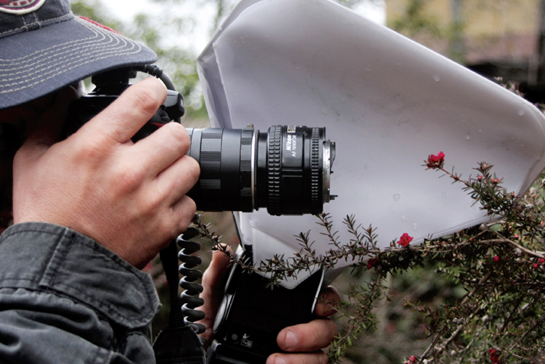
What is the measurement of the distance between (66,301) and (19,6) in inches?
21.8

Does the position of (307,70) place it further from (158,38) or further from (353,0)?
(158,38)

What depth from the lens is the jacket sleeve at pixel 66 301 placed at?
2.05 ft

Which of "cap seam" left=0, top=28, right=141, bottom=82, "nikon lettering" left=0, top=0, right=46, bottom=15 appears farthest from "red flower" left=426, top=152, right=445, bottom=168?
"nikon lettering" left=0, top=0, right=46, bottom=15

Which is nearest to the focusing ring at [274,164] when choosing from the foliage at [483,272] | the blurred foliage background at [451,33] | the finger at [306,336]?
the foliage at [483,272]

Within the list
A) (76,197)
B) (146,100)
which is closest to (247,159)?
(146,100)

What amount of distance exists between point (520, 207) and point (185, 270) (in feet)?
2.62

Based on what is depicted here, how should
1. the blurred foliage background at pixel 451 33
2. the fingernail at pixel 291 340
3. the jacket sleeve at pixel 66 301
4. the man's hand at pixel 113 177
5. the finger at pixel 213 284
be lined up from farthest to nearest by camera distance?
the blurred foliage background at pixel 451 33
the finger at pixel 213 284
the fingernail at pixel 291 340
the man's hand at pixel 113 177
the jacket sleeve at pixel 66 301

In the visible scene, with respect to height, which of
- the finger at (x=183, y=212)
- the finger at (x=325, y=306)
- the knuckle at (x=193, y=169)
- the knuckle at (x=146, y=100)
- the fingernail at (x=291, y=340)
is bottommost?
the fingernail at (x=291, y=340)

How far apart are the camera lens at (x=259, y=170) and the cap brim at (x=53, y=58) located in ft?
0.74

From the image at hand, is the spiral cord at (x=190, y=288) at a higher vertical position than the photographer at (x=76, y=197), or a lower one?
lower

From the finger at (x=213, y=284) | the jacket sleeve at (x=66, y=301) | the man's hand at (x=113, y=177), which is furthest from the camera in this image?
the finger at (x=213, y=284)

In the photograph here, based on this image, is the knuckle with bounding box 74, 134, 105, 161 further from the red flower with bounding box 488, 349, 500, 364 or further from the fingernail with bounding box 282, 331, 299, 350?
the red flower with bounding box 488, 349, 500, 364

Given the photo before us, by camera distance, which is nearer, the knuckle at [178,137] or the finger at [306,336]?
the knuckle at [178,137]

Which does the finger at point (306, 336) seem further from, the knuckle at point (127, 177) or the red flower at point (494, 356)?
the knuckle at point (127, 177)
